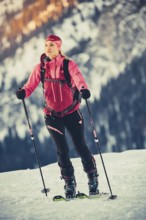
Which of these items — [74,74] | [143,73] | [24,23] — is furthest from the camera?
[143,73]

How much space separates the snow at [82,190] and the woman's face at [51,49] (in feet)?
6.25

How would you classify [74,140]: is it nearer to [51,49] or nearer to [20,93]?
[20,93]

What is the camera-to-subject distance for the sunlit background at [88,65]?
9.16m

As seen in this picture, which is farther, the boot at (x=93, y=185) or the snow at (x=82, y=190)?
the boot at (x=93, y=185)

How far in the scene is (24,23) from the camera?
8984mm

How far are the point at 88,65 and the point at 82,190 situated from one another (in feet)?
15.8

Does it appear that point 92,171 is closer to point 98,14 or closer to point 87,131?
point 87,131

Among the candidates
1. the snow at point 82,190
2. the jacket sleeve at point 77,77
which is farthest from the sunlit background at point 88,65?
the jacket sleeve at point 77,77

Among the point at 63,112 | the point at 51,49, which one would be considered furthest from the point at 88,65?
the point at 63,112

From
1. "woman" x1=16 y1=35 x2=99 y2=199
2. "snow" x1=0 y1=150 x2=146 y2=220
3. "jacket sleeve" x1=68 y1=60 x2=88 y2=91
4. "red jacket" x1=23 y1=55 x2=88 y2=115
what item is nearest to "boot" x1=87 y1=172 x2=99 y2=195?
"woman" x1=16 y1=35 x2=99 y2=199

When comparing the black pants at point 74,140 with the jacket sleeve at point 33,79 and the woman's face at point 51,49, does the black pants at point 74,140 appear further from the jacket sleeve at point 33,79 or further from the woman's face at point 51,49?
the woman's face at point 51,49

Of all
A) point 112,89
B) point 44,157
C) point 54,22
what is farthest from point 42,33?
point 44,157

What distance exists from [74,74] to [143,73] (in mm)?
5118

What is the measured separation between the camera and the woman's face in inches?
196
